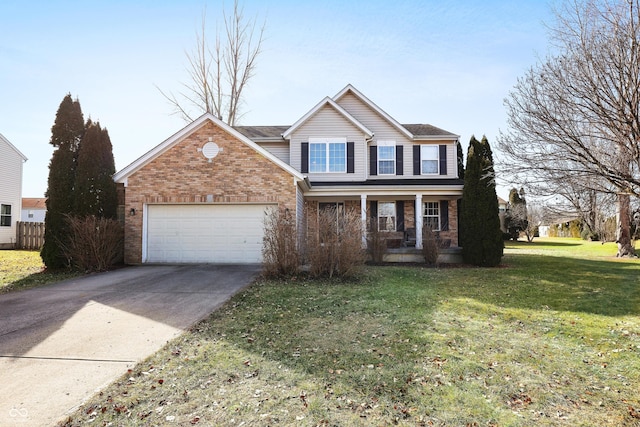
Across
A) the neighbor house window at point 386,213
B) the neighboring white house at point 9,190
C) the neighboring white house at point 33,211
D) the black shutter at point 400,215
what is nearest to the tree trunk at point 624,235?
the black shutter at point 400,215

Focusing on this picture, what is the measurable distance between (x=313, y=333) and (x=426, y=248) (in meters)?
9.78

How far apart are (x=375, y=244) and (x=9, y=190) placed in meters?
22.2

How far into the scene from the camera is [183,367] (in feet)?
14.2

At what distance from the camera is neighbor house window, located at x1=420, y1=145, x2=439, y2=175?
61.1 feet

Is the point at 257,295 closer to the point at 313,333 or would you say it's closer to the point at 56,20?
the point at 313,333

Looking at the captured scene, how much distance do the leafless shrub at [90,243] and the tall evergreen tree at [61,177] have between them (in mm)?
356

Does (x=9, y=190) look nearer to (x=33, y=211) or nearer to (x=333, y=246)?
(x=333, y=246)

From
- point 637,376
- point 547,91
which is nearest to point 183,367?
point 637,376

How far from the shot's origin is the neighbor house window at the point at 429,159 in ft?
61.1

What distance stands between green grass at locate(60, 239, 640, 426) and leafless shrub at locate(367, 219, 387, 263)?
6395 mm

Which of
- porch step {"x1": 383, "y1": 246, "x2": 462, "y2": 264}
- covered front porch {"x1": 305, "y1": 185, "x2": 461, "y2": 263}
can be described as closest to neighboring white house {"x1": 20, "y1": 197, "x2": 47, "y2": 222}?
covered front porch {"x1": 305, "y1": 185, "x2": 461, "y2": 263}

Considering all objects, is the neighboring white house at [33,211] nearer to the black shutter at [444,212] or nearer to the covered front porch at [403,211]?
the covered front porch at [403,211]

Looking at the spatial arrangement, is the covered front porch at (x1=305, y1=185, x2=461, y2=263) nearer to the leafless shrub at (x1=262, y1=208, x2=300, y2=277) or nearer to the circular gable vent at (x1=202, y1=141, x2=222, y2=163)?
the circular gable vent at (x1=202, y1=141, x2=222, y2=163)

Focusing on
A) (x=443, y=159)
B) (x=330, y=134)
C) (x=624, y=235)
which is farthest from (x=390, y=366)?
(x=624, y=235)
